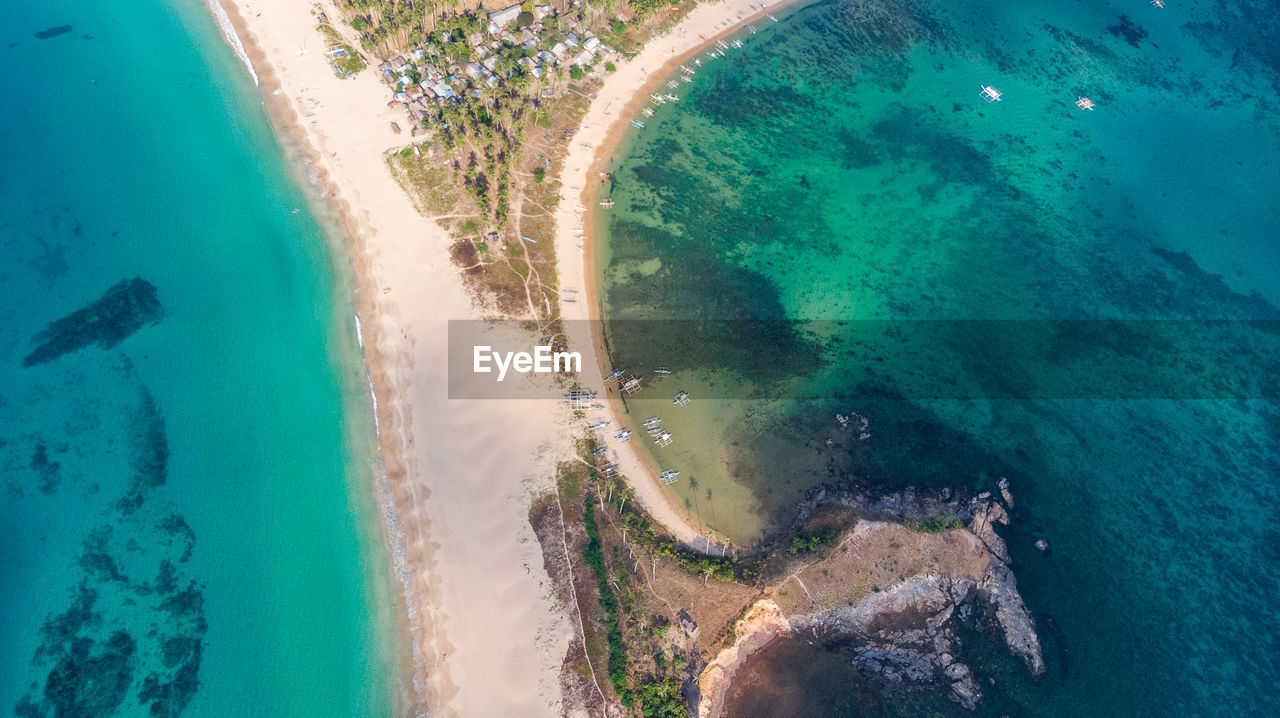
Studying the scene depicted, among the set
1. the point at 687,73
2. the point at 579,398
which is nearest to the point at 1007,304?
the point at 687,73

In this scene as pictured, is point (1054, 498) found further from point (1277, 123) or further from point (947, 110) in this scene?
point (1277, 123)

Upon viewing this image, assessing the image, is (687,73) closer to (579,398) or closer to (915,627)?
(579,398)

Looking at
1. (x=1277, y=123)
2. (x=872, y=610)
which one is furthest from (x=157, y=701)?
(x=1277, y=123)

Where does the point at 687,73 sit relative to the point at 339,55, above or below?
below

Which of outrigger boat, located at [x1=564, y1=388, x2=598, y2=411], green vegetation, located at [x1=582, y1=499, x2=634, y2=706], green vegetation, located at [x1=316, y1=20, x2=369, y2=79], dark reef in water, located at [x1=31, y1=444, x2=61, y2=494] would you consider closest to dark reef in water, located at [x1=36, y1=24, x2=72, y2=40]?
green vegetation, located at [x1=316, y1=20, x2=369, y2=79]

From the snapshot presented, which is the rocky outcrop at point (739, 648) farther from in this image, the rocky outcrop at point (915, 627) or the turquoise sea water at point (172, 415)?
the turquoise sea water at point (172, 415)
